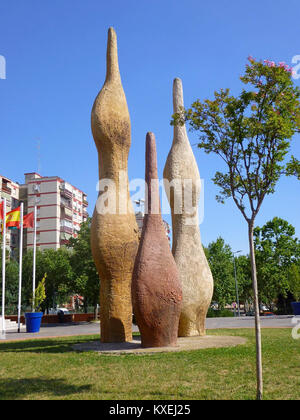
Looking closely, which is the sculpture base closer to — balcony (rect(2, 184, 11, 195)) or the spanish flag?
the spanish flag

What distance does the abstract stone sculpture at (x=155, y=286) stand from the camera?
10836mm

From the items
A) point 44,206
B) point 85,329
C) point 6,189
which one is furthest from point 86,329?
point 44,206

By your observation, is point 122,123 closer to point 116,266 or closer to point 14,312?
point 116,266

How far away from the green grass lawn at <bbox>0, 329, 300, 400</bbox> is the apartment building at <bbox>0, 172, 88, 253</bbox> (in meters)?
48.7

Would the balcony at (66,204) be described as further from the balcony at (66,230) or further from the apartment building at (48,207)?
the balcony at (66,230)

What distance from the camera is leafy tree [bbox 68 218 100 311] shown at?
3075 cm

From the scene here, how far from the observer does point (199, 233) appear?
1508 centimetres

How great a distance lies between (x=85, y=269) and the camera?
3078 centimetres

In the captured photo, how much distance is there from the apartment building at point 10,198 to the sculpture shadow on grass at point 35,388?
50.8m

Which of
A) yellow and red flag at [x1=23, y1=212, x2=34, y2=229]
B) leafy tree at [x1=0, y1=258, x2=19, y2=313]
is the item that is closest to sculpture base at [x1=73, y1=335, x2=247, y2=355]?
yellow and red flag at [x1=23, y1=212, x2=34, y2=229]

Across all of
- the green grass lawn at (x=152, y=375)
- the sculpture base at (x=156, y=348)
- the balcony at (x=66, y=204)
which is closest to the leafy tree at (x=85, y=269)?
the sculpture base at (x=156, y=348)

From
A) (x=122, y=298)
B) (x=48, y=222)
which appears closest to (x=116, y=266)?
(x=122, y=298)

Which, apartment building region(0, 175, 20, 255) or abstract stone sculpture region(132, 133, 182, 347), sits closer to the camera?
abstract stone sculpture region(132, 133, 182, 347)

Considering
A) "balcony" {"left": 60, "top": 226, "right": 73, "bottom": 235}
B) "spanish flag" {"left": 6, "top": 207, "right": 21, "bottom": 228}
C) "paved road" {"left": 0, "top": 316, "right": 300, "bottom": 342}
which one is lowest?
"paved road" {"left": 0, "top": 316, "right": 300, "bottom": 342}
